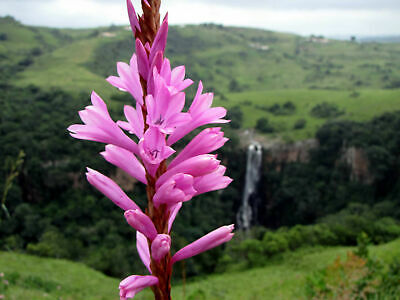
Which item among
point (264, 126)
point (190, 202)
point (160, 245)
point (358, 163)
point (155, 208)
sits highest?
point (155, 208)

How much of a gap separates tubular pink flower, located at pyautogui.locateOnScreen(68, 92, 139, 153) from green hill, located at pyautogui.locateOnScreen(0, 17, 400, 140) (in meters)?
69.4

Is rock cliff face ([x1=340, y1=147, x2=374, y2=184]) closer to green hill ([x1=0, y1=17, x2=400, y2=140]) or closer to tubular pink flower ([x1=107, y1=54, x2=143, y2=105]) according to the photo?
green hill ([x1=0, y1=17, x2=400, y2=140])

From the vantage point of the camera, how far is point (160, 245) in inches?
62.2

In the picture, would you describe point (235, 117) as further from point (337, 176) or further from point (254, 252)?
point (254, 252)

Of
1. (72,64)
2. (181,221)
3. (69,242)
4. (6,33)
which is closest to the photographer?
(69,242)

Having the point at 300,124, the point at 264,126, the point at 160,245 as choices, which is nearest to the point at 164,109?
the point at 160,245

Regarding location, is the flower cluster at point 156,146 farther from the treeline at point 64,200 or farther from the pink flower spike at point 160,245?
the treeline at point 64,200

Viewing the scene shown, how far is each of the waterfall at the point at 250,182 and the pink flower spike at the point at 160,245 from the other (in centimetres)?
7542

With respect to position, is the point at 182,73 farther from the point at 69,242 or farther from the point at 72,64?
the point at 72,64

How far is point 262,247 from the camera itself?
41.5m

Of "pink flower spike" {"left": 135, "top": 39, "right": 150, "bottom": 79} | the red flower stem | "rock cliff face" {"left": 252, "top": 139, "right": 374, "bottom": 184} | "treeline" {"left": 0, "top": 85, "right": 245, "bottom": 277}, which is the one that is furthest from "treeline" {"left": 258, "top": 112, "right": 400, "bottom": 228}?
"pink flower spike" {"left": 135, "top": 39, "right": 150, "bottom": 79}

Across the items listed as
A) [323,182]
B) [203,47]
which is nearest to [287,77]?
[203,47]

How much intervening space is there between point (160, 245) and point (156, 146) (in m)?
0.44

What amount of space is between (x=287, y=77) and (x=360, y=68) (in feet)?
98.5
